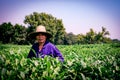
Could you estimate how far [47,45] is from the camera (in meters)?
4.99

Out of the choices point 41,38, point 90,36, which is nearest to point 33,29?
point 90,36

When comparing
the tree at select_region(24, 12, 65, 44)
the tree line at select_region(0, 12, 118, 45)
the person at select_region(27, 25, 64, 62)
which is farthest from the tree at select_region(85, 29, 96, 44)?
the person at select_region(27, 25, 64, 62)

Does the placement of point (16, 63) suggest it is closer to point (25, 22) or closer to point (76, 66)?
point (76, 66)

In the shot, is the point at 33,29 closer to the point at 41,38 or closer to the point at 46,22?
the point at 46,22

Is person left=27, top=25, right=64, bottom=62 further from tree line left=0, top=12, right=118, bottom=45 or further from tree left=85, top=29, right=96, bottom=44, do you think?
tree left=85, top=29, right=96, bottom=44

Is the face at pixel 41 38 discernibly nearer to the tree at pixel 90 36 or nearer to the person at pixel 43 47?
the person at pixel 43 47

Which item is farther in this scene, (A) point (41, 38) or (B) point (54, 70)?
(A) point (41, 38)

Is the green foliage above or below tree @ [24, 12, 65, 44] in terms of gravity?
below

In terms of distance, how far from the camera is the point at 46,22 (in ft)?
249

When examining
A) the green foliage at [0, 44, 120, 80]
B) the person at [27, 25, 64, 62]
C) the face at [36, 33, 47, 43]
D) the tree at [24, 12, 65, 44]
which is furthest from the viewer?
the tree at [24, 12, 65, 44]

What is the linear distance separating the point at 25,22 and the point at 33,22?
4193 mm

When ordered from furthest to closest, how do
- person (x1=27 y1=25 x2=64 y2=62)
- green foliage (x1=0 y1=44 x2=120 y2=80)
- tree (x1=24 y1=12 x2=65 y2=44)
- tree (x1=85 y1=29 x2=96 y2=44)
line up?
1. tree (x1=85 y1=29 x2=96 y2=44)
2. tree (x1=24 y1=12 x2=65 y2=44)
3. person (x1=27 y1=25 x2=64 y2=62)
4. green foliage (x1=0 y1=44 x2=120 y2=80)

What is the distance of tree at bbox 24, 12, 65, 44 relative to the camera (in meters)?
74.2

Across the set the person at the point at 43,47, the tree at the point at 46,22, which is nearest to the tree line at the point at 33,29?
the tree at the point at 46,22
